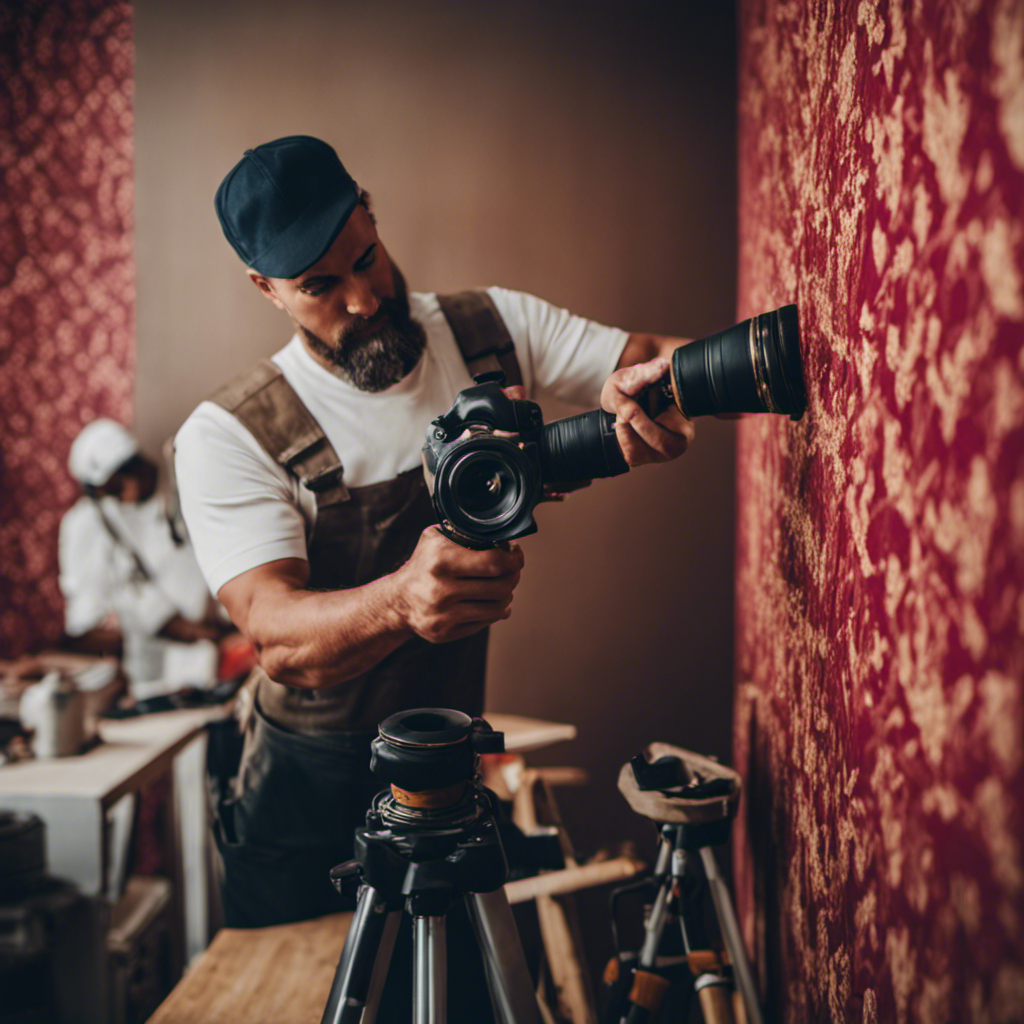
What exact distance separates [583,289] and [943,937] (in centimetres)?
181

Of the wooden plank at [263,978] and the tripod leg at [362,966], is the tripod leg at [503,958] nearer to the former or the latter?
the tripod leg at [362,966]

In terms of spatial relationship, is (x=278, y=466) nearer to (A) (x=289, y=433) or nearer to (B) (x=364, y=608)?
(A) (x=289, y=433)

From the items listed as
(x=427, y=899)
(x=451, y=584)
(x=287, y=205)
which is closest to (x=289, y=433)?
(x=287, y=205)

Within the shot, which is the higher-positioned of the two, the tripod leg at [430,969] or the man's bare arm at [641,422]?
the man's bare arm at [641,422]

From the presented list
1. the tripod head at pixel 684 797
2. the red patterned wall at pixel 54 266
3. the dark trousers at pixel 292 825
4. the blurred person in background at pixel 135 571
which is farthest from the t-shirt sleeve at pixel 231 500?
the red patterned wall at pixel 54 266

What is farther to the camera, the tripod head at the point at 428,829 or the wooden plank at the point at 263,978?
the wooden plank at the point at 263,978

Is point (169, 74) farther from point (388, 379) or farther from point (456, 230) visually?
point (388, 379)

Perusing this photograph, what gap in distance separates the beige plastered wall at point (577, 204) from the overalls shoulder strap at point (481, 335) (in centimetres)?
88

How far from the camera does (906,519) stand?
573mm

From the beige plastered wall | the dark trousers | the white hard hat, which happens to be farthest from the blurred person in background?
the dark trousers

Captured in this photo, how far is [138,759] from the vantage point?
1.83m

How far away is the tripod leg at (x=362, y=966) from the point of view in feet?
2.82

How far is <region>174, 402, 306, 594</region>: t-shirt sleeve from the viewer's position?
3.57ft

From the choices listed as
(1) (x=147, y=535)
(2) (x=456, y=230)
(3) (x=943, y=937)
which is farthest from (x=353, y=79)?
(3) (x=943, y=937)
